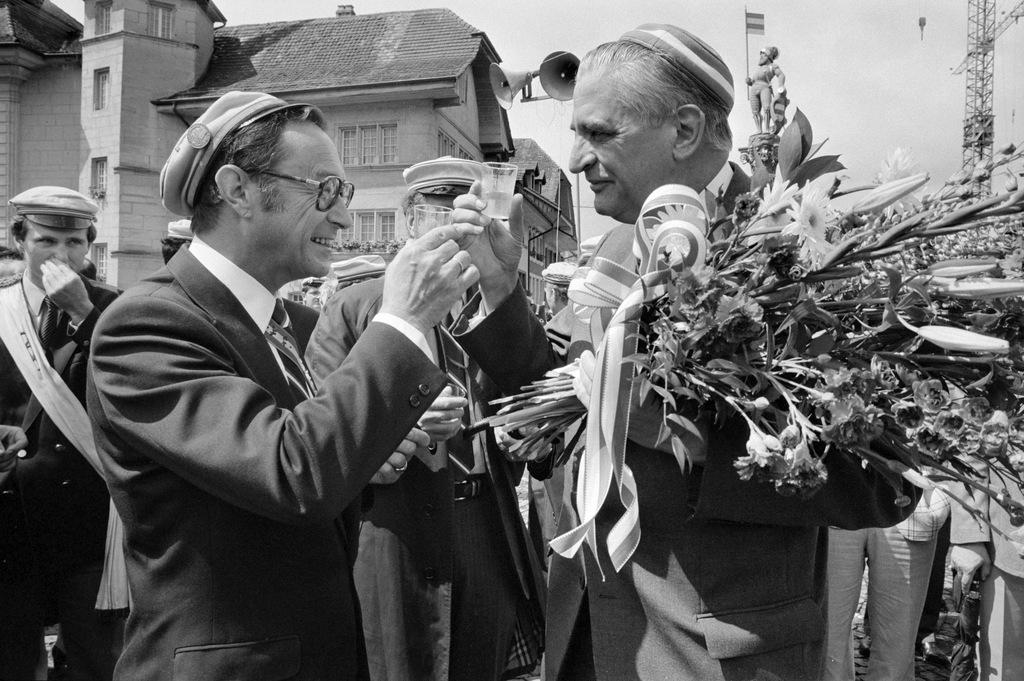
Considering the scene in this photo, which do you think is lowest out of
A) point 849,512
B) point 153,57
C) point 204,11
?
point 849,512

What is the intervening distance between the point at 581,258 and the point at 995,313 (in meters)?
2.50

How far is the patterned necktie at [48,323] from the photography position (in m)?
4.34

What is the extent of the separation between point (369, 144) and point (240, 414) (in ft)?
90.5

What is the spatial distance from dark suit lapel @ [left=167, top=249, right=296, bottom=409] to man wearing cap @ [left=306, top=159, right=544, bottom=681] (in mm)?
1202

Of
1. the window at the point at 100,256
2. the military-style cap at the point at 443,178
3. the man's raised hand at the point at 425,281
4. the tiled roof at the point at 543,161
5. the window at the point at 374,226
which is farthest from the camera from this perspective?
the tiled roof at the point at 543,161

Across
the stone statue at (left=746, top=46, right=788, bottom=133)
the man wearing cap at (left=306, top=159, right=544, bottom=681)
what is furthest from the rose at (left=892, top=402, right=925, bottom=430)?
the man wearing cap at (left=306, top=159, right=544, bottom=681)

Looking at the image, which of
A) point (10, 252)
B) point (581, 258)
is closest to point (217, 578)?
point (581, 258)

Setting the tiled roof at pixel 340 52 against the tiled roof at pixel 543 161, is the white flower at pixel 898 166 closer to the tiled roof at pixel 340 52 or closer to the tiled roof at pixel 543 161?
the tiled roof at pixel 340 52

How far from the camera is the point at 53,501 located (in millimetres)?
4242

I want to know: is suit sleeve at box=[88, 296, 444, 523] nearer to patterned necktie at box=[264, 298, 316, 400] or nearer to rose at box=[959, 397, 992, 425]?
patterned necktie at box=[264, 298, 316, 400]

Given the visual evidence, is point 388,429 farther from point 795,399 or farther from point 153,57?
point 153,57

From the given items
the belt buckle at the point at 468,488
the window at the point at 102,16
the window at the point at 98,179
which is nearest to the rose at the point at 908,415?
the belt buckle at the point at 468,488

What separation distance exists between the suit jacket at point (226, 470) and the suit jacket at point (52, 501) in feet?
8.20

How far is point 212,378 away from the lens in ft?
6.09
